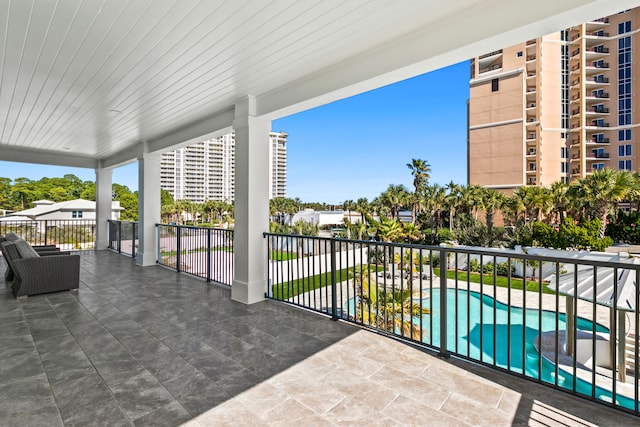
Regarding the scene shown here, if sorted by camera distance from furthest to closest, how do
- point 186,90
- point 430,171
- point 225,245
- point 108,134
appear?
point 430,171
point 108,134
point 225,245
point 186,90

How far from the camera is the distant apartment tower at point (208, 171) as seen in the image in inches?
2415

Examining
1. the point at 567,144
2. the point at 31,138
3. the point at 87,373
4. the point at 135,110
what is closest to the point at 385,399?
the point at 87,373

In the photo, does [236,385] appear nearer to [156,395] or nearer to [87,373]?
[156,395]

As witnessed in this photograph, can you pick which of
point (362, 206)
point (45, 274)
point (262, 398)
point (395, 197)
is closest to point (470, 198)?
point (395, 197)

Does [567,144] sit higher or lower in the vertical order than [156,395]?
higher

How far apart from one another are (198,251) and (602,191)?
24082mm

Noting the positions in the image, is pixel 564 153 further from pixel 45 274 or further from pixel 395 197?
pixel 45 274

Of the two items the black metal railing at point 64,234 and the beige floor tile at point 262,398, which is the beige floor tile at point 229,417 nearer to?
the beige floor tile at point 262,398

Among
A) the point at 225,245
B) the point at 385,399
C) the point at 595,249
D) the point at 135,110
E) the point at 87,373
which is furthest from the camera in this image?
the point at 595,249

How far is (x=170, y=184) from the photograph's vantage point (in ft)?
204

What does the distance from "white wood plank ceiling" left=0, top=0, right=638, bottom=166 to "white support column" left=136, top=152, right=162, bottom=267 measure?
2428 mm

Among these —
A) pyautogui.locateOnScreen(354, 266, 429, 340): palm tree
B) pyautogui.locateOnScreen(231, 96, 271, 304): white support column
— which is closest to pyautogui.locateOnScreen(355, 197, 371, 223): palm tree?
pyautogui.locateOnScreen(354, 266, 429, 340): palm tree

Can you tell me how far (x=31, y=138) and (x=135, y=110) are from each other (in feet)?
11.3

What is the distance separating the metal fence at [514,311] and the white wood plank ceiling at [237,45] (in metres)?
1.50
